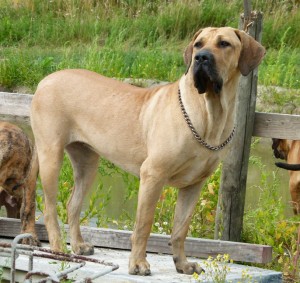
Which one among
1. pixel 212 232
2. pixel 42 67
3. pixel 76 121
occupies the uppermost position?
pixel 76 121

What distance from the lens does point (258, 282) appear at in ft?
22.5

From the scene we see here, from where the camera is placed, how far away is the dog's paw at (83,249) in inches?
286

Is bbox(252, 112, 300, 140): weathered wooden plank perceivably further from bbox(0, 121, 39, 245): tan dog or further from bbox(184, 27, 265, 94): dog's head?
bbox(0, 121, 39, 245): tan dog

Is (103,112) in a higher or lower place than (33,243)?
higher

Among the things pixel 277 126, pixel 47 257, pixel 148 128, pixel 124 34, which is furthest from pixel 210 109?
pixel 124 34

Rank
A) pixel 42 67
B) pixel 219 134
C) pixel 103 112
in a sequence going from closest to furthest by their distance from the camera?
pixel 219 134 → pixel 103 112 → pixel 42 67

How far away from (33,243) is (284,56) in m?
9.11

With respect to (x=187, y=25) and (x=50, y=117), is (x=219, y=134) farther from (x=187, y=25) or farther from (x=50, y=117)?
(x=187, y=25)

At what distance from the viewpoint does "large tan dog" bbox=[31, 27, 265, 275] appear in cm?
646

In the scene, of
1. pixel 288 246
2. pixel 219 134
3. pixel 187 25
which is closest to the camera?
pixel 219 134

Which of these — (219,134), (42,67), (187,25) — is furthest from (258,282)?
(187,25)

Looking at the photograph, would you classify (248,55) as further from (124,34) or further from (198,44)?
(124,34)

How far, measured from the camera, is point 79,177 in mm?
7418

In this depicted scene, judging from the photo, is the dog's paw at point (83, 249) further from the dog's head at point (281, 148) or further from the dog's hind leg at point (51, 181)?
the dog's head at point (281, 148)
